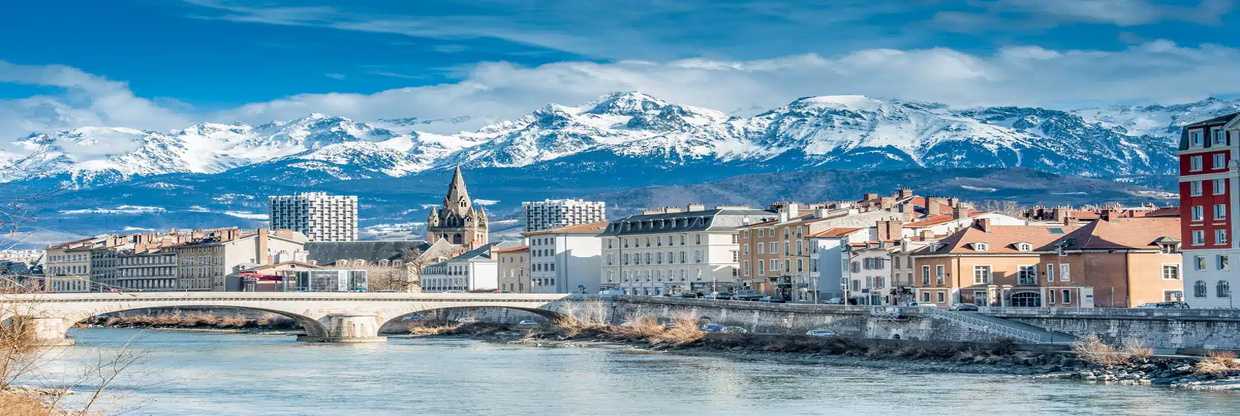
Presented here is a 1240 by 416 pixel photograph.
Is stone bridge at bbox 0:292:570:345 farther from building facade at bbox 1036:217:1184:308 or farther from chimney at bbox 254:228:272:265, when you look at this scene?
chimney at bbox 254:228:272:265

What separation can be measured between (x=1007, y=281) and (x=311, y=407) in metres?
43.6

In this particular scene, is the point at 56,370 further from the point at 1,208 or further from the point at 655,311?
the point at 1,208

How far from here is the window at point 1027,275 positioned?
8981 centimetres

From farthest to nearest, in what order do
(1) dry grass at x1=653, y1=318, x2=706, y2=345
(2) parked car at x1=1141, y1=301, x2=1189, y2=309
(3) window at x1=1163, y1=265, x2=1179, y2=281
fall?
(1) dry grass at x1=653, y1=318, x2=706, y2=345
(3) window at x1=1163, y1=265, x2=1179, y2=281
(2) parked car at x1=1141, y1=301, x2=1189, y2=309

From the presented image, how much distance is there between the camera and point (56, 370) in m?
72.5

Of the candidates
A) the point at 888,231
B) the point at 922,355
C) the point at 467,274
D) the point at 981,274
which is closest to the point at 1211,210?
the point at 922,355

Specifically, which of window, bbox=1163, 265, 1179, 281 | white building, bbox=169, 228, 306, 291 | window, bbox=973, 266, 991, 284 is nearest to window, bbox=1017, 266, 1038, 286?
window, bbox=973, 266, 991, 284

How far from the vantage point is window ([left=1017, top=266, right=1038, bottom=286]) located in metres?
89.8

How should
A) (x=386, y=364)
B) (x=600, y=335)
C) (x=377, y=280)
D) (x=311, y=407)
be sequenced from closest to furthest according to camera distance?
1. (x=311, y=407)
2. (x=386, y=364)
3. (x=600, y=335)
4. (x=377, y=280)

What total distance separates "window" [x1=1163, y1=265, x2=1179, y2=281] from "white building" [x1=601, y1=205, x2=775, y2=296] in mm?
44459

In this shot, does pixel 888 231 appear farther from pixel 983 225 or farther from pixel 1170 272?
pixel 1170 272

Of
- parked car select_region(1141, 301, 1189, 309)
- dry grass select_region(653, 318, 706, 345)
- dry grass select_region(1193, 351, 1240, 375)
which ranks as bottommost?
dry grass select_region(1193, 351, 1240, 375)

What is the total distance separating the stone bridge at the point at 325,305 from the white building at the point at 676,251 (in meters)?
15.3

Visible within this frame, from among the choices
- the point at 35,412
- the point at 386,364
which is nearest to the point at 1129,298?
the point at 386,364
